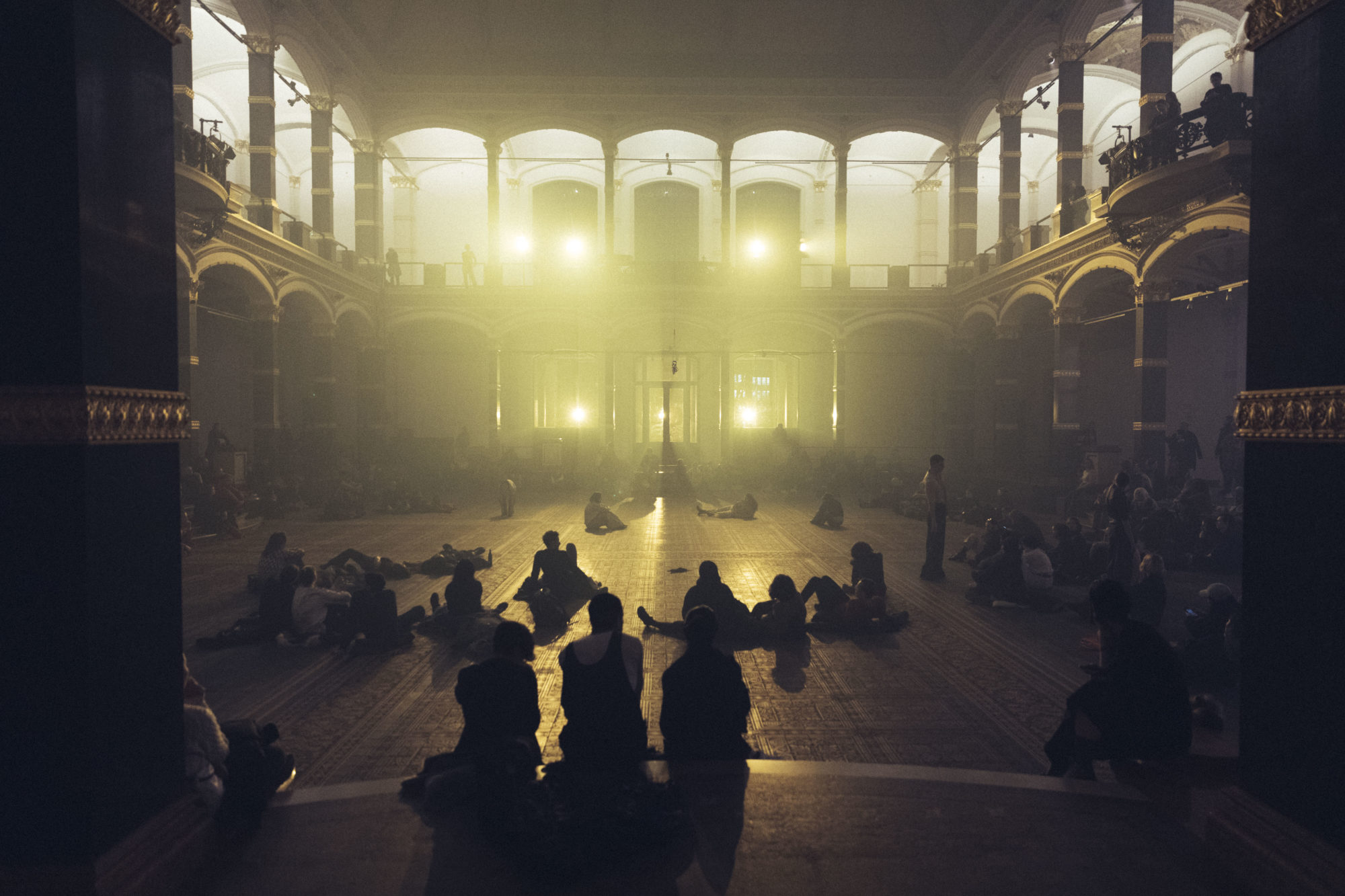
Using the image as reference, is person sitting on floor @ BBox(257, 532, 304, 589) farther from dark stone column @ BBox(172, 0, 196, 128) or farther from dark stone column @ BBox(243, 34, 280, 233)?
dark stone column @ BBox(243, 34, 280, 233)

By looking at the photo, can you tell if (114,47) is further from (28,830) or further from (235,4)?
(235,4)

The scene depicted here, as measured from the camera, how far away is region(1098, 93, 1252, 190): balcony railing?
9070mm

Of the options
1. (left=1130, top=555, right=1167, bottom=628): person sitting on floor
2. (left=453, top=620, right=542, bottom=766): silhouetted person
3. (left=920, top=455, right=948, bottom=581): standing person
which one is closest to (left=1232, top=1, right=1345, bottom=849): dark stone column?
(left=453, top=620, right=542, bottom=766): silhouetted person

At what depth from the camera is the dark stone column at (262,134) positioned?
14.8m

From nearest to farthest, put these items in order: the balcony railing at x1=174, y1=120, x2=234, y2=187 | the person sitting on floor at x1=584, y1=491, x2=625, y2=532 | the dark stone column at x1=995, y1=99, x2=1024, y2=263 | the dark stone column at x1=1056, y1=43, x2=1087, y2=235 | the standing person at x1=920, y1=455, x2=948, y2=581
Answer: the standing person at x1=920, y1=455, x2=948, y2=581 → the balcony railing at x1=174, y1=120, x2=234, y2=187 → the person sitting on floor at x1=584, y1=491, x2=625, y2=532 → the dark stone column at x1=1056, y1=43, x2=1087, y2=235 → the dark stone column at x1=995, y1=99, x2=1024, y2=263

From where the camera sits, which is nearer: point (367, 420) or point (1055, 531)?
point (1055, 531)

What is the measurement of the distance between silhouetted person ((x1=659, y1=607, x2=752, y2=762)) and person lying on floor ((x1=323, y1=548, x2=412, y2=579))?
18.3 ft

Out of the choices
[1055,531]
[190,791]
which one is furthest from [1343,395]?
[1055,531]

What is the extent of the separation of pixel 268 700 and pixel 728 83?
2030 cm

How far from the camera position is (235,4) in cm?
1441

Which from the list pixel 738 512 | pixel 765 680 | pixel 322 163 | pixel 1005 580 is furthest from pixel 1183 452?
pixel 322 163

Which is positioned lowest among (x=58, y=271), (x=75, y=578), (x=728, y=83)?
(x=75, y=578)

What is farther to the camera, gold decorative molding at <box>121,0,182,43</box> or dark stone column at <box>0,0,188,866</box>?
gold decorative molding at <box>121,0,182,43</box>

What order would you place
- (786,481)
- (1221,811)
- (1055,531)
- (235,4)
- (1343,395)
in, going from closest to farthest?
1. (1343,395)
2. (1221,811)
3. (1055,531)
4. (235,4)
5. (786,481)
